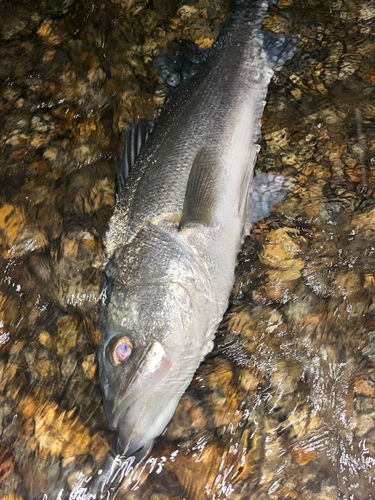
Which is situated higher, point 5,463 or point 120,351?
point 120,351

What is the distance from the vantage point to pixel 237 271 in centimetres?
236

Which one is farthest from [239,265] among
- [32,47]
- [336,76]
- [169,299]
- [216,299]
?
[32,47]

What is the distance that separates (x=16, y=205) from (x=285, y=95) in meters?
1.95

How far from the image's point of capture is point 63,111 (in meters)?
2.70

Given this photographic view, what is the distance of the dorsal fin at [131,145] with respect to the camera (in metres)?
2.38

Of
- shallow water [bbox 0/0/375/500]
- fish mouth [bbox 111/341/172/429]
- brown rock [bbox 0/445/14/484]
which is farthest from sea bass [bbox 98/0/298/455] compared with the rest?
brown rock [bbox 0/445/14/484]

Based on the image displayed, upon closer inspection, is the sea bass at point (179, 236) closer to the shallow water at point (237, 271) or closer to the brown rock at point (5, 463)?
the shallow water at point (237, 271)

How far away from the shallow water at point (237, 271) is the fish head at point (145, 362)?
0.15 meters

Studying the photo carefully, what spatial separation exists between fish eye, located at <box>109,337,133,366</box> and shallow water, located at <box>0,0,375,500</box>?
9.2 inches

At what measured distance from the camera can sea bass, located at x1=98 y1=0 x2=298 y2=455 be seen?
1.89 m

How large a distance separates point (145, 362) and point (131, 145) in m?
1.32

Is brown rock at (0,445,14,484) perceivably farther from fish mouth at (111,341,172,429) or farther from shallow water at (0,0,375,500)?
fish mouth at (111,341,172,429)

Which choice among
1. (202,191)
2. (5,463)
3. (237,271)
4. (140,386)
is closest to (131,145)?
(202,191)

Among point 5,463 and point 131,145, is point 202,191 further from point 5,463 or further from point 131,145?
point 5,463
